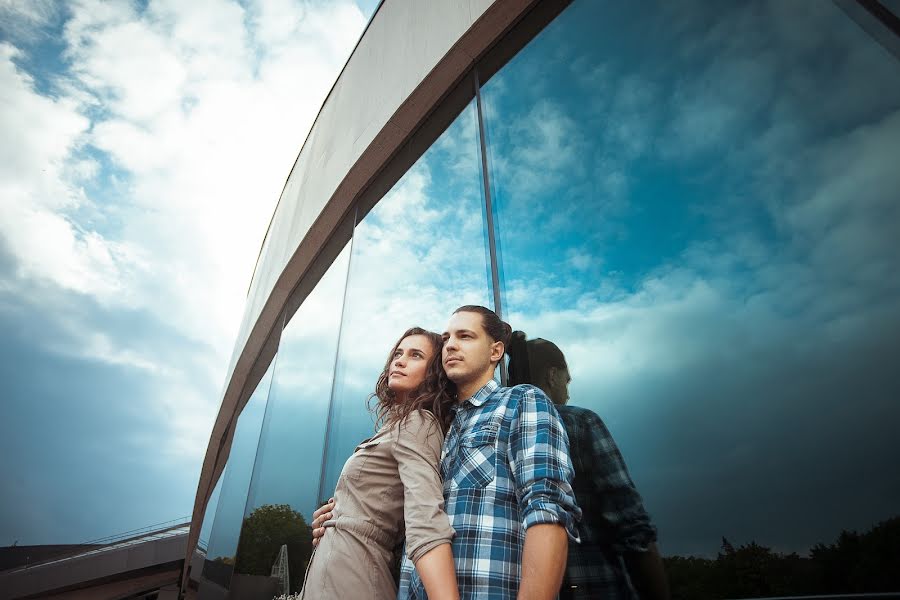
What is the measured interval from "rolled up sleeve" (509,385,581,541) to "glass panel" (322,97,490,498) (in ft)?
3.58

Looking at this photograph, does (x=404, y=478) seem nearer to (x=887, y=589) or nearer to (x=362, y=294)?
(x=887, y=589)

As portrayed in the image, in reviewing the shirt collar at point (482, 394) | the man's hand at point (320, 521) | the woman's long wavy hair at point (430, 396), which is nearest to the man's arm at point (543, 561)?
the shirt collar at point (482, 394)

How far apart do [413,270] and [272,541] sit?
118 inches

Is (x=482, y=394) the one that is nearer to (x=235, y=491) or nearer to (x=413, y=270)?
(x=413, y=270)

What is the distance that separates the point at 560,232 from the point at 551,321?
468 millimetres

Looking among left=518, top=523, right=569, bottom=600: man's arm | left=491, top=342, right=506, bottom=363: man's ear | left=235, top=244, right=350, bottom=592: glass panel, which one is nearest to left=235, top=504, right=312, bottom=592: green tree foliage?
left=235, top=244, right=350, bottom=592: glass panel

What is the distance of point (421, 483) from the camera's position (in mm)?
1422

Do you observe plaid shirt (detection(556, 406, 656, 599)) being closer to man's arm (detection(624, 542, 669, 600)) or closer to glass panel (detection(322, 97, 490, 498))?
man's arm (detection(624, 542, 669, 600))

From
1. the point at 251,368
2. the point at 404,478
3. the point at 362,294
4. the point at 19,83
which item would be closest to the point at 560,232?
the point at 404,478

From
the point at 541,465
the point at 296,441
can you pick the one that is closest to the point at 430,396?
the point at 541,465

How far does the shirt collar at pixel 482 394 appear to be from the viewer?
1.67 m

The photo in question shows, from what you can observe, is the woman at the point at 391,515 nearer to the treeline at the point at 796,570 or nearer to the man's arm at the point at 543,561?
the man's arm at the point at 543,561

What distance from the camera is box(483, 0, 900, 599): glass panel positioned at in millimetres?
1208

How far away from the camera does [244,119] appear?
1399cm
